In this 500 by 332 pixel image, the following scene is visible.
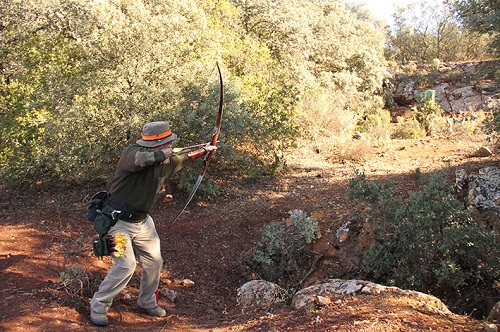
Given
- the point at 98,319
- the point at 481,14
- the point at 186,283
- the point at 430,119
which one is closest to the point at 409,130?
the point at 430,119

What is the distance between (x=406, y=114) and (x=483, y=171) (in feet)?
34.3

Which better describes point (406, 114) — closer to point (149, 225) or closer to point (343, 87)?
point (343, 87)

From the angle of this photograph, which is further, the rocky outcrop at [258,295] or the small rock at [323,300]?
the rocky outcrop at [258,295]

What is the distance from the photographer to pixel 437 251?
459 cm

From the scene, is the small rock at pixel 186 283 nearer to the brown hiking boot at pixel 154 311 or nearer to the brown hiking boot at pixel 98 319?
the brown hiking boot at pixel 154 311

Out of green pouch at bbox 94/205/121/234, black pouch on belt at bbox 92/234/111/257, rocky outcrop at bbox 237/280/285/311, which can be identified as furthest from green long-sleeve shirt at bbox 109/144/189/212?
rocky outcrop at bbox 237/280/285/311

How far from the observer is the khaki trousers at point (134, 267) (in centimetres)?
388

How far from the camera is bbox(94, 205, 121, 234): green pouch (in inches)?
155

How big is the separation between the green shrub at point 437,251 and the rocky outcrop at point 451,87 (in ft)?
41.0

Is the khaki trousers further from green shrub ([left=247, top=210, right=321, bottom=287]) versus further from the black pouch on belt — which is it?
green shrub ([left=247, top=210, right=321, bottom=287])

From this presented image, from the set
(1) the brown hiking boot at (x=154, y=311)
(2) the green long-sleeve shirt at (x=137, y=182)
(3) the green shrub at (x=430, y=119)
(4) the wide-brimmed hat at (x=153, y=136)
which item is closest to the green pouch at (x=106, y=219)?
(2) the green long-sleeve shirt at (x=137, y=182)

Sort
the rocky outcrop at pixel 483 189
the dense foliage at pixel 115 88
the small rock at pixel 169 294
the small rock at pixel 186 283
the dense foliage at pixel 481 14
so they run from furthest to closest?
the dense foliage at pixel 481 14
the dense foliage at pixel 115 88
the rocky outcrop at pixel 483 189
the small rock at pixel 186 283
the small rock at pixel 169 294

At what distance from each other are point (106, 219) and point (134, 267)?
0.50m

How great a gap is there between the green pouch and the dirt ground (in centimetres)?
73
